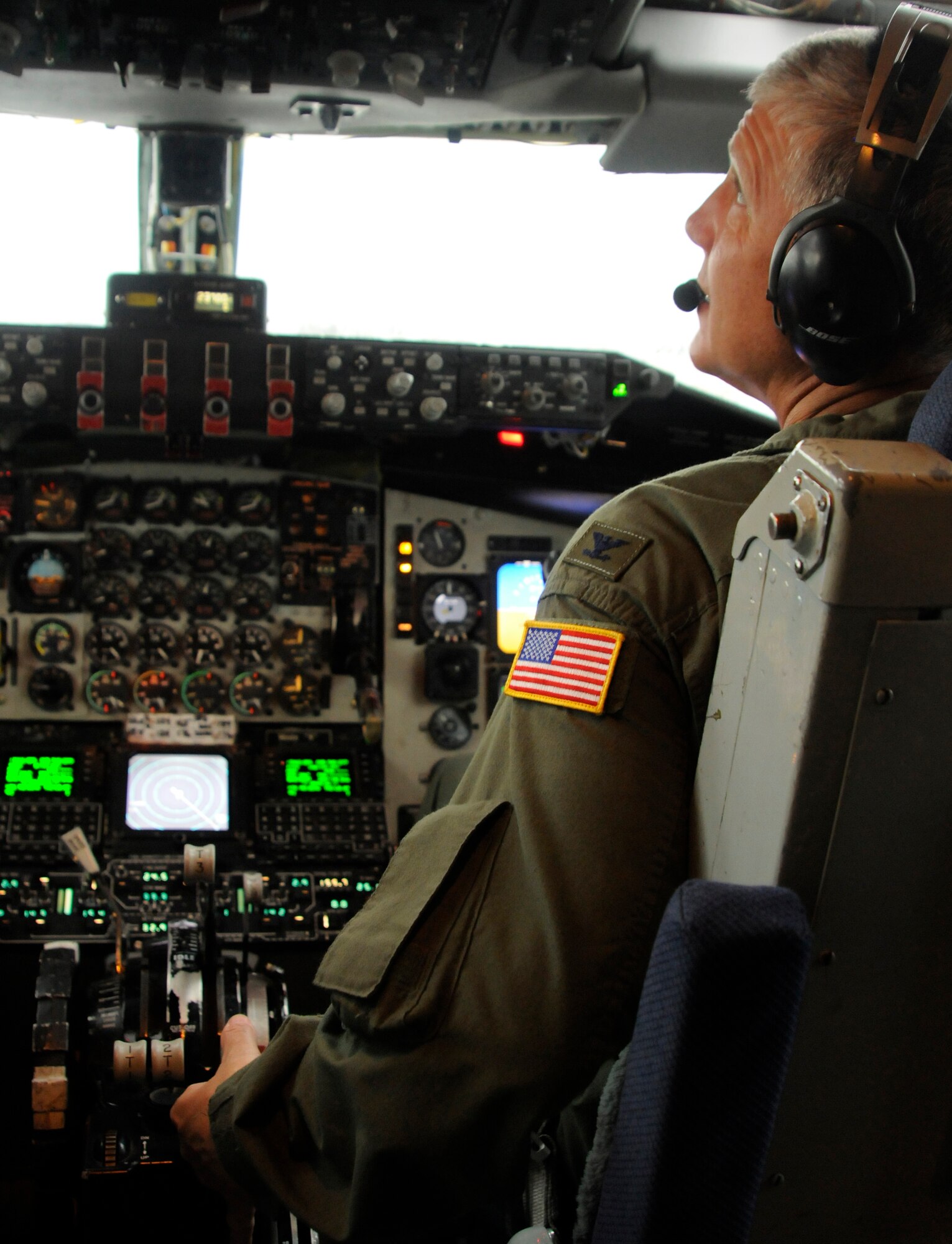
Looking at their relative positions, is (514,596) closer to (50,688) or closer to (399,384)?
(399,384)

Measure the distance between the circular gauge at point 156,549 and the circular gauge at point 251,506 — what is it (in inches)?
8.1

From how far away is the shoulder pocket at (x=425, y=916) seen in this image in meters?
0.86

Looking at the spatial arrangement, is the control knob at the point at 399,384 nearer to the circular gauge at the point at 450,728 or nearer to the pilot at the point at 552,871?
the circular gauge at the point at 450,728

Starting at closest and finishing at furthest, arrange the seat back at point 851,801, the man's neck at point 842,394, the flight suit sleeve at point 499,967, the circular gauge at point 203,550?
1. the seat back at point 851,801
2. the flight suit sleeve at point 499,967
3. the man's neck at point 842,394
4. the circular gauge at point 203,550

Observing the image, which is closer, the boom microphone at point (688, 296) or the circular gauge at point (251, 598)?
the boom microphone at point (688, 296)

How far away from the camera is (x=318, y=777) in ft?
11.0

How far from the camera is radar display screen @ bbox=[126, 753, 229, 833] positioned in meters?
3.15

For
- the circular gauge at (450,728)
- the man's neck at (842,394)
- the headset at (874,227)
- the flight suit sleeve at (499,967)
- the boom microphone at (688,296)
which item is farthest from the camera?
the circular gauge at (450,728)

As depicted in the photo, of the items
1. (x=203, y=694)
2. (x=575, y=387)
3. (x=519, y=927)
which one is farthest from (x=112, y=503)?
(x=519, y=927)

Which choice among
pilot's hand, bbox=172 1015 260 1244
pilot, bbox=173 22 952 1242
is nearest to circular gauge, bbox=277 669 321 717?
pilot's hand, bbox=172 1015 260 1244

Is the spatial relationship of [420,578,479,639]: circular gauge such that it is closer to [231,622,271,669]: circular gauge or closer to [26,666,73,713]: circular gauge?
[231,622,271,669]: circular gauge

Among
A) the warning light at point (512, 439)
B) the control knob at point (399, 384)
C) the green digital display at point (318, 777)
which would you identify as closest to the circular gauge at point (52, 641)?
the green digital display at point (318, 777)

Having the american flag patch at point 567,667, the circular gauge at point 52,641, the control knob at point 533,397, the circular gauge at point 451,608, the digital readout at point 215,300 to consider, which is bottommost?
the american flag patch at point 567,667

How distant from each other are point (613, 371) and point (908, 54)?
2.25 metres
